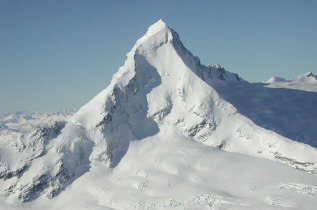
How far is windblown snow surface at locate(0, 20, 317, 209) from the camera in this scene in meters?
127

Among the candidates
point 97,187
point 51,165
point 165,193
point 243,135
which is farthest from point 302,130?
point 51,165

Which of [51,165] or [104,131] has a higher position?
[104,131]

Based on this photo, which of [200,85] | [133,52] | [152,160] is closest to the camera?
[152,160]

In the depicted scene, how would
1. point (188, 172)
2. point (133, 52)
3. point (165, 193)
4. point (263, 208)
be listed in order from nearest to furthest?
1. point (263, 208)
2. point (165, 193)
3. point (188, 172)
4. point (133, 52)

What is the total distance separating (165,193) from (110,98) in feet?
180

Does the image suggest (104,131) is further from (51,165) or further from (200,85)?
(200,85)

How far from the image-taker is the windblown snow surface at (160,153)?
127312 millimetres

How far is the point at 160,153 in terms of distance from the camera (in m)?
150

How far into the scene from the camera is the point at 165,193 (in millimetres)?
128625

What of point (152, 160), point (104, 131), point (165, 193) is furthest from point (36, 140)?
point (165, 193)

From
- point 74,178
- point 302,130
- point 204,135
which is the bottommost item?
point 74,178

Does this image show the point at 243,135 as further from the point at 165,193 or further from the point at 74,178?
the point at 74,178

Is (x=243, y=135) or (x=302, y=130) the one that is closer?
(x=243, y=135)

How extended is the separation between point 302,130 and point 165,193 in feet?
271
